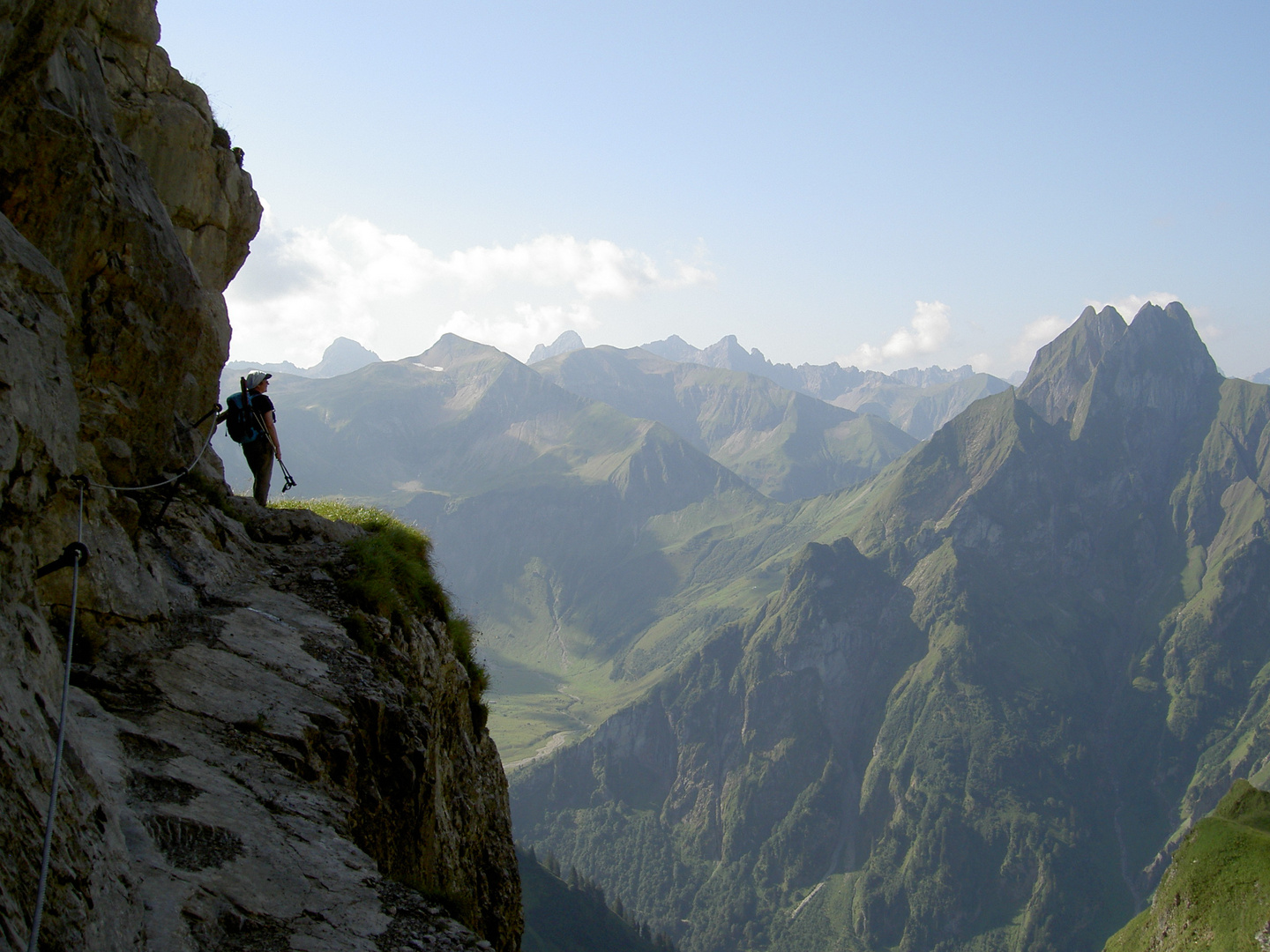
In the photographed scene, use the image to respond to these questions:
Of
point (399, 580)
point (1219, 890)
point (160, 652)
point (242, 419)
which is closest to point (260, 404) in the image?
point (242, 419)

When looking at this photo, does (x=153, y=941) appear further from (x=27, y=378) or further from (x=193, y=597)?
(x=193, y=597)

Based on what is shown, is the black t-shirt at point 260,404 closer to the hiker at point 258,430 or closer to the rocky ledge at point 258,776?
the hiker at point 258,430

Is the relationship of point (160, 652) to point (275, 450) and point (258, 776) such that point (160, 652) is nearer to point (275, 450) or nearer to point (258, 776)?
point (258, 776)

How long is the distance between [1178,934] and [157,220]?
89193 millimetres

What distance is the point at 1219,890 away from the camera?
68.4 m

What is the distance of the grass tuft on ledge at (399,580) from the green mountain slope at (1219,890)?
69573 mm

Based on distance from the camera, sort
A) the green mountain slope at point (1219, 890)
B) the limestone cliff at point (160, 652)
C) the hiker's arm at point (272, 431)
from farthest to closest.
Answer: the green mountain slope at point (1219, 890), the hiker's arm at point (272, 431), the limestone cliff at point (160, 652)

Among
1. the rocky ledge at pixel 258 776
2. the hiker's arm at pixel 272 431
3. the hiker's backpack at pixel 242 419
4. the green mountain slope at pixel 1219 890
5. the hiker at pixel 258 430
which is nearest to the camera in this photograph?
the rocky ledge at pixel 258 776

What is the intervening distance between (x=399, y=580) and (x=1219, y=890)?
3158 inches

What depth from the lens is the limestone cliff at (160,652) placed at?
25.6ft

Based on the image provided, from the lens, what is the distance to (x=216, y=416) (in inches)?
674

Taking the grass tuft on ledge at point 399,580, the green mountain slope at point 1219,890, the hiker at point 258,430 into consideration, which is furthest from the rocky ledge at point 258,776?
the green mountain slope at point 1219,890

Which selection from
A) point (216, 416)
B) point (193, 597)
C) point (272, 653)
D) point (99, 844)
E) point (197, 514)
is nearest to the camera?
point (99, 844)

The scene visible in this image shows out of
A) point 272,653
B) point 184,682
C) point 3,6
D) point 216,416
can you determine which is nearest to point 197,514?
point 216,416
